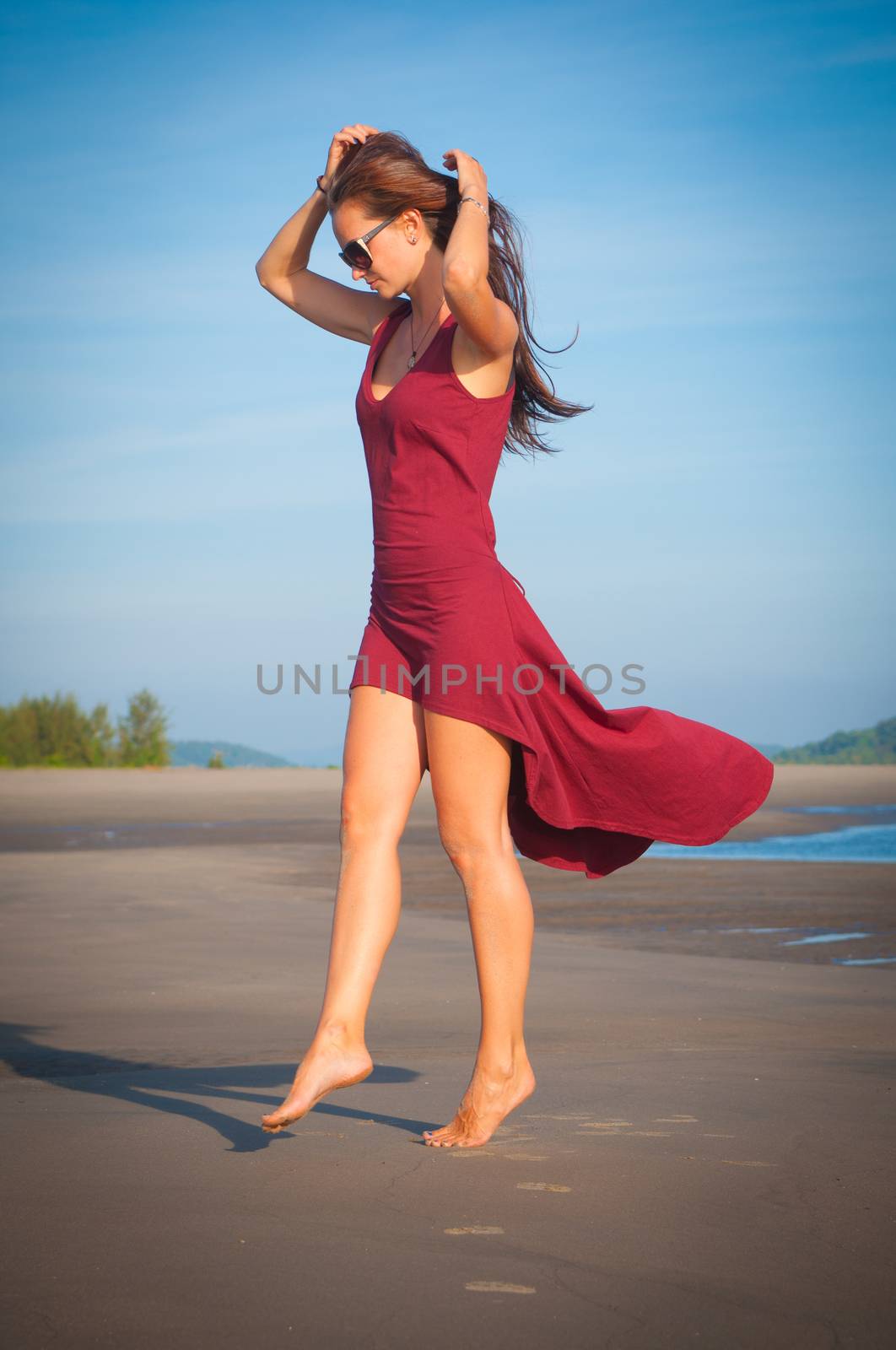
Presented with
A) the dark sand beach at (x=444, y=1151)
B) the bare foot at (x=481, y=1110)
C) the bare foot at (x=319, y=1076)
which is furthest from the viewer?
the bare foot at (x=481, y=1110)

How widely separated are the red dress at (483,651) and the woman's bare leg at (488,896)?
7 centimetres

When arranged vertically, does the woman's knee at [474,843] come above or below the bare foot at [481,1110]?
above

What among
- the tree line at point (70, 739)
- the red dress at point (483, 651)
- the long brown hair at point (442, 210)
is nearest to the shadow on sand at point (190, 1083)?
the red dress at point (483, 651)

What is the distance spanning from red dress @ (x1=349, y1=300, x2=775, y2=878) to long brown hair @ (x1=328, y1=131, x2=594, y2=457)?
5.4 inches

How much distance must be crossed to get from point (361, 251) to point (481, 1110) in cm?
194

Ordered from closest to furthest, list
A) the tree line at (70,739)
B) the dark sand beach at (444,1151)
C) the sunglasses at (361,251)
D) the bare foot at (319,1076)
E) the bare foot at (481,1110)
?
the dark sand beach at (444,1151)
the bare foot at (319,1076)
the bare foot at (481,1110)
the sunglasses at (361,251)
the tree line at (70,739)

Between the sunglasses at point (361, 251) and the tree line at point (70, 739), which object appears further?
the tree line at point (70, 739)

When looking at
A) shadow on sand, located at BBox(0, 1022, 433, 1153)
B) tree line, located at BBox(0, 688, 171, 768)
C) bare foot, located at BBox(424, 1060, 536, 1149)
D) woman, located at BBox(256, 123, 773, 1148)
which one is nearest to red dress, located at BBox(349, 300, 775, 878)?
woman, located at BBox(256, 123, 773, 1148)

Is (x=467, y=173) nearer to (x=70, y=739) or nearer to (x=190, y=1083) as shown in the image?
(x=190, y=1083)

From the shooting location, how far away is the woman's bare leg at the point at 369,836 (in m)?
2.99

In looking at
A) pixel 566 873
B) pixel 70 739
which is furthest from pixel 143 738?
pixel 566 873

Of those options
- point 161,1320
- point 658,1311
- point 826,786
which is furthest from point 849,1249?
point 826,786

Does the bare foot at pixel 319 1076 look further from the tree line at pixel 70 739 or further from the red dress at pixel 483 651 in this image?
the tree line at pixel 70 739

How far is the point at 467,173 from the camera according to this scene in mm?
3092
